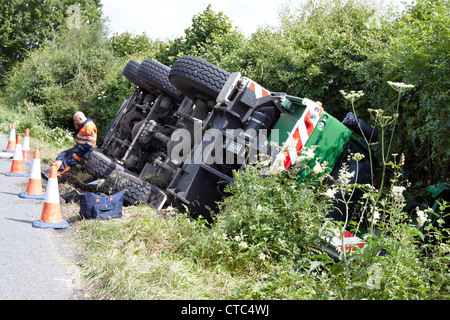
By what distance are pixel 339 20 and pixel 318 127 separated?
19.5 feet

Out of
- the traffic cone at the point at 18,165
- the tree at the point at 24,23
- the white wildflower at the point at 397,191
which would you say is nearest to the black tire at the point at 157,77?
the traffic cone at the point at 18,165

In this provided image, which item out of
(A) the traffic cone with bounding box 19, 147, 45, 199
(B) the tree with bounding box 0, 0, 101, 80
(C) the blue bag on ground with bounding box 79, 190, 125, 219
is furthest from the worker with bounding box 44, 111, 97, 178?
(B) the tree with bounding box 0, 0, 101, 80

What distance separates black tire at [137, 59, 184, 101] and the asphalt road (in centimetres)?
285

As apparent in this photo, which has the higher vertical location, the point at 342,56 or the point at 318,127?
the point at 342,56

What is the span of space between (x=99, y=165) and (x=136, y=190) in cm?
173

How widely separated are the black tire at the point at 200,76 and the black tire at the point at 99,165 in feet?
5.64

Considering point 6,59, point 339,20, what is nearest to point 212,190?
point 339,20

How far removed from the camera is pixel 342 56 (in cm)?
839

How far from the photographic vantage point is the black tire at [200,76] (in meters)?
6.26

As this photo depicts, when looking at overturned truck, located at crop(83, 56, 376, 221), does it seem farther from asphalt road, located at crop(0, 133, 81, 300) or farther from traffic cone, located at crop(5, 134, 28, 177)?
traffic cone, located at crop(5, 134, 28, 177)

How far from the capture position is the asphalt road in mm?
3422

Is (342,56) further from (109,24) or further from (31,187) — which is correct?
(109,24)

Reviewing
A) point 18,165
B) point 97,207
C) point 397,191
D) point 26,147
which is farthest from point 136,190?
point 26,147
